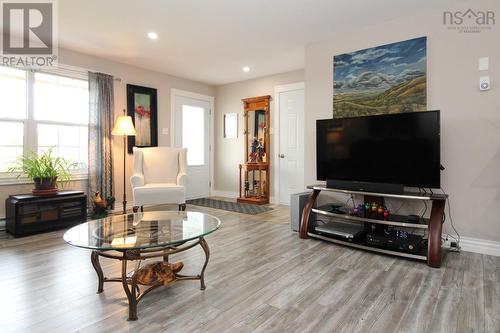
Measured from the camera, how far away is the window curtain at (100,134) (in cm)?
444

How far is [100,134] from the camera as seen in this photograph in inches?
178

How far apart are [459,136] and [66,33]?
15.4ft

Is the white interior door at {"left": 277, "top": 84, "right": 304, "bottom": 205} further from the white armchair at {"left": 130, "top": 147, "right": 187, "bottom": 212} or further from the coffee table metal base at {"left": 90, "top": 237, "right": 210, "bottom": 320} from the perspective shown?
the coffee table metal base at {"left": 90, "top": 237, "right": 210, "bottom": 320}

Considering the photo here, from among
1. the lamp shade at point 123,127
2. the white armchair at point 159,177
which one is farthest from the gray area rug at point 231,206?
the lamp shade at point 123,127

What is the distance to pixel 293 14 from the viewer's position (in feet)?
10.2

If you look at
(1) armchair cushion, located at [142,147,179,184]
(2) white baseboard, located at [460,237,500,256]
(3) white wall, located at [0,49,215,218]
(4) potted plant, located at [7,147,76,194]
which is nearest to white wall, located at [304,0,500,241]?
(2) white baseboard, located at [460,237,500,256]

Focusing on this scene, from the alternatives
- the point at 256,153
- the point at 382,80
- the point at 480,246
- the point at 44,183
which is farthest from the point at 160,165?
the point at 480,246

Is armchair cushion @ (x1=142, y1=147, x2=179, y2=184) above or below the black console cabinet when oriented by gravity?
above

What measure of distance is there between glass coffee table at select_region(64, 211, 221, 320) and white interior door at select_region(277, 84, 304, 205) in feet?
10.3

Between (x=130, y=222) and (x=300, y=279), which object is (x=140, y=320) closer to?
(x=130, y=222)

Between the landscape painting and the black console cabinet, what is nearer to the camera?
the landscape painting

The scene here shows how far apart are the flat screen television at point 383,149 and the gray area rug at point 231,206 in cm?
178

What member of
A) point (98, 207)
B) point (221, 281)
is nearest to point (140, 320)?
point (221, 281)

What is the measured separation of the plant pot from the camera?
3.65 meters
